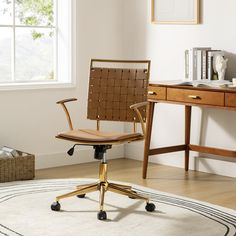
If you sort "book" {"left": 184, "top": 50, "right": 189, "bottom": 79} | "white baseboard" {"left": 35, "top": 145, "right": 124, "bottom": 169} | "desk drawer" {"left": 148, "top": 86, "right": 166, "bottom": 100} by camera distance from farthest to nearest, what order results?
"white baseboard" {"left": 35, "top": 145, "right": 124, "bottom": 169}
"book" {"left": 184, "top": 50, "right": 189, "bottom": 79}
"desk drawer" {"left": 148, "top": 86, "right": 166, "bottom": 100}

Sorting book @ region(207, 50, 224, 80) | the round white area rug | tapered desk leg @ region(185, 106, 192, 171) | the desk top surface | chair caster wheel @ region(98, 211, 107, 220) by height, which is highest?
book @ region(207, 50, 224, 80)

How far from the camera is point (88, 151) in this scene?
5.96 m

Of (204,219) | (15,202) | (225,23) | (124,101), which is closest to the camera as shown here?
(204,219)

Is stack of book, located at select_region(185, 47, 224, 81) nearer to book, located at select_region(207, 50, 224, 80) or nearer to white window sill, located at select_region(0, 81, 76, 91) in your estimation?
book, located at select_region(207, 50, 224, 80)

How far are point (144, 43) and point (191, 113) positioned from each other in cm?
82

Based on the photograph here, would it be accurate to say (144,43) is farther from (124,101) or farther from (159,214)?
(159,214)

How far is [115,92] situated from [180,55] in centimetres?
113

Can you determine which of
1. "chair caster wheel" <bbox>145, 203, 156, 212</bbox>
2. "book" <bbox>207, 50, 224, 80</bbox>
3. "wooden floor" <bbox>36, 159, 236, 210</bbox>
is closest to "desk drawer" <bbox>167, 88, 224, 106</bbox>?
"book" <bbox>207, 50, 224, 80</bbox>

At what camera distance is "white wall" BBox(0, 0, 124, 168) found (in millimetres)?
5441

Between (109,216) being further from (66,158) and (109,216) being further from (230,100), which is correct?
(66,158)

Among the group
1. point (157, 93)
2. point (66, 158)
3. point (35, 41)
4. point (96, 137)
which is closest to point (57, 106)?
point (66, 158)

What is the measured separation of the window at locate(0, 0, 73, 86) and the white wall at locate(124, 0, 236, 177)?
63 centimetres

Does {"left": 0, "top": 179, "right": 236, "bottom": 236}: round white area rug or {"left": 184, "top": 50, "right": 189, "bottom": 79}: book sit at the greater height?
{"left": 184, "top": 50, "right": 189, "bottom": 79}: book

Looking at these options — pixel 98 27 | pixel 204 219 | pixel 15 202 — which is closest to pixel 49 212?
pixel 15 202
